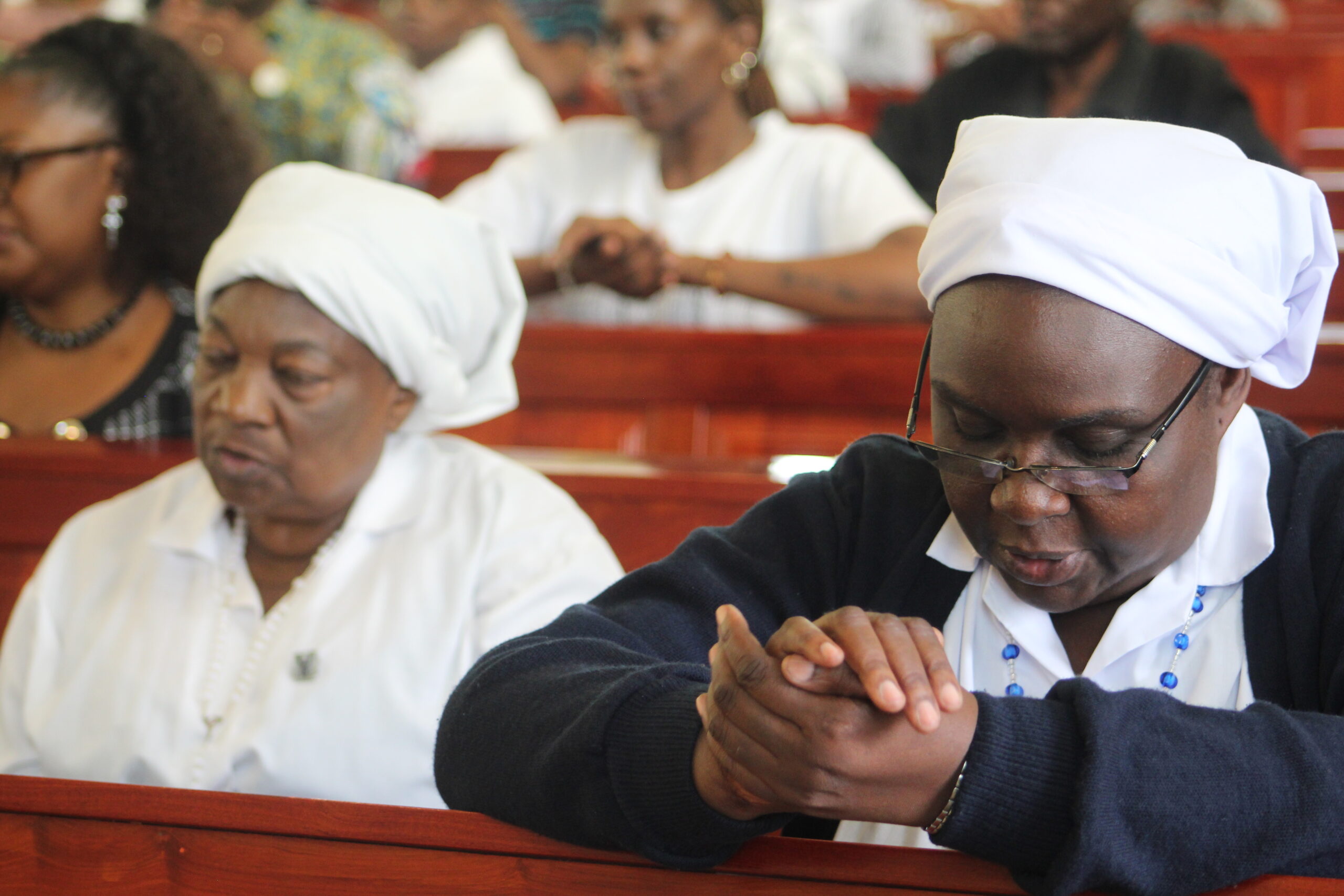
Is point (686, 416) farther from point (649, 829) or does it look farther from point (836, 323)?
point (649, 829)

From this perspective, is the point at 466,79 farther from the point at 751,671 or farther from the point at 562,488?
the point at 751,671

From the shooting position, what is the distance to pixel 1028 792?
92cm

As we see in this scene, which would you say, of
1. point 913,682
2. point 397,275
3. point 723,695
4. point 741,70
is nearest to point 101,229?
point 397,275

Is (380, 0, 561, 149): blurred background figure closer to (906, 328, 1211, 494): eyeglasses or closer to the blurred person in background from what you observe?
the blurred person in background

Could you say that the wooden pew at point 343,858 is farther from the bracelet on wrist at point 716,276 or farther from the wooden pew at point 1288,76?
the wooden pew at point 1288,76

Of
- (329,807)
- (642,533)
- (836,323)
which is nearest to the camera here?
(329,807)

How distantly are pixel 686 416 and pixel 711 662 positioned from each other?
1581mm

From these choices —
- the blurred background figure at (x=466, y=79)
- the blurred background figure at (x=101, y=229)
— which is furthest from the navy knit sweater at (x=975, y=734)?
the blurred background figure at (x=466, y=79)

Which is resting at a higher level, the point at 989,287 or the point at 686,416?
the point at 989,287

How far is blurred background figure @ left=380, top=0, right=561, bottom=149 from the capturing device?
5562 millimetres

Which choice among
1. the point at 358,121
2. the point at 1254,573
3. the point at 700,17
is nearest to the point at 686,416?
the point at 700,17

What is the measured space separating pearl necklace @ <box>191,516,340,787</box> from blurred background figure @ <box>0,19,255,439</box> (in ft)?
2.29

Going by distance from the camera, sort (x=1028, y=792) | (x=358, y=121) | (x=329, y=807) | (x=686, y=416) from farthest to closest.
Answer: (x=358, y=121), (x=686, y=416), (x=329, y=807), (x=1028, y=792)

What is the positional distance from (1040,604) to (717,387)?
1393mm
